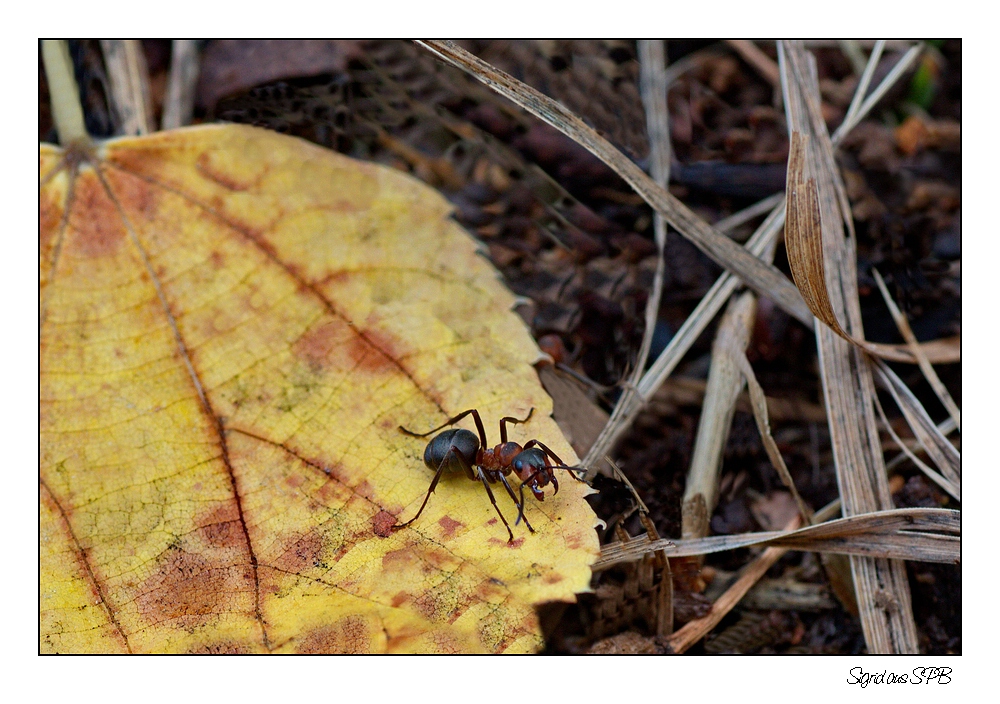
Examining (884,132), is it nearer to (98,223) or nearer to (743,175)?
(743,175)

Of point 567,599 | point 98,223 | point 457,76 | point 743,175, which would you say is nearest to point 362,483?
point 567,599

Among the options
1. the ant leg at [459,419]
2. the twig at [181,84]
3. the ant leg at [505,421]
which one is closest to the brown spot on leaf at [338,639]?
the ant leg at [459,419]

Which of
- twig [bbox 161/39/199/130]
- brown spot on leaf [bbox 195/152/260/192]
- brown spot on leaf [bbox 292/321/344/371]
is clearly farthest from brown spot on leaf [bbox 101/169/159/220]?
brown spot on leaf [bbox 292/321/344/371]

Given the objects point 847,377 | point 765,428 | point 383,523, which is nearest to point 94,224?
point 383,523

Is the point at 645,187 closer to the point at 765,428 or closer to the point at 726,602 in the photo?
the point at 765,428

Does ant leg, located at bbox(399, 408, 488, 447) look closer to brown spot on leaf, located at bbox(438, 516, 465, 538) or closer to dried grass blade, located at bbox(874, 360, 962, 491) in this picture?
brown spot on leaf, located at bbox(438, 516, 465, 538)

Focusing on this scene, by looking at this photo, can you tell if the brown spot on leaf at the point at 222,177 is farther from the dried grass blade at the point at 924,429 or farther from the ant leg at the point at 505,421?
the dried grass blade at the point at 924,429
